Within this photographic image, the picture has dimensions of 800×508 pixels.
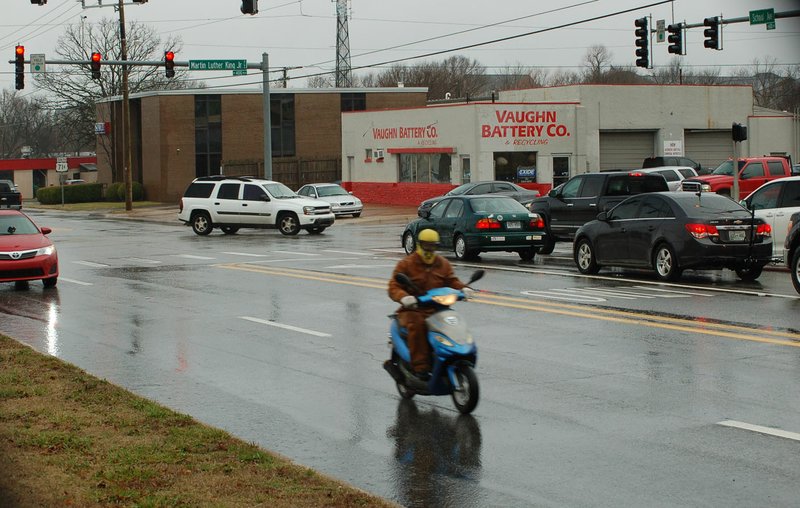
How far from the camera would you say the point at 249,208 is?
131 feet

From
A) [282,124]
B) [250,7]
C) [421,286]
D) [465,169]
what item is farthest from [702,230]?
[282,124]

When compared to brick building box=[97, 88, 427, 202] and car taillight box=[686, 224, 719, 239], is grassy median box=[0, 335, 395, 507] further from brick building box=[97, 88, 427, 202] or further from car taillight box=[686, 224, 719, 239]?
brick building box=[97, 88, 427, 202]

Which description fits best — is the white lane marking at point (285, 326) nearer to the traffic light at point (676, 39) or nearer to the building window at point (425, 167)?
the traffic light at point (676, 39)

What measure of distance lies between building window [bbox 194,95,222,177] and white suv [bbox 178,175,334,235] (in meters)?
31.2

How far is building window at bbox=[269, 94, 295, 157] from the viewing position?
73.3 metres

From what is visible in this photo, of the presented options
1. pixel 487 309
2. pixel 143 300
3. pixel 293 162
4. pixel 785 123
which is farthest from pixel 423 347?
pixel 293 162

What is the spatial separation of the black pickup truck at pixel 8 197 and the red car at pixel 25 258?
45.4 metres

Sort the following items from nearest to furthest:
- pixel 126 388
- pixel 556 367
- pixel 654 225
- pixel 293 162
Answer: pixel 126 388, pixel 556 367, pixel 654 225, pixel 293 162

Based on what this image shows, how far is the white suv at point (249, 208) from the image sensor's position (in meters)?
38.8

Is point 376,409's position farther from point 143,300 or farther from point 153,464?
point 143,300

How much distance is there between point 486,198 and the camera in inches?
1054

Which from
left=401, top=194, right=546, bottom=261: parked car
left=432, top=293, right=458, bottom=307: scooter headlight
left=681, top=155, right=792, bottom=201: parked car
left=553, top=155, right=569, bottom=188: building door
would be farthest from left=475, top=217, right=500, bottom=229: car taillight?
left=553, top=155, right=569, bottom=188: building door

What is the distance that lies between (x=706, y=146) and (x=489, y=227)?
3265 centimetres

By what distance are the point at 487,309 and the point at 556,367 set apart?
5.13 m
